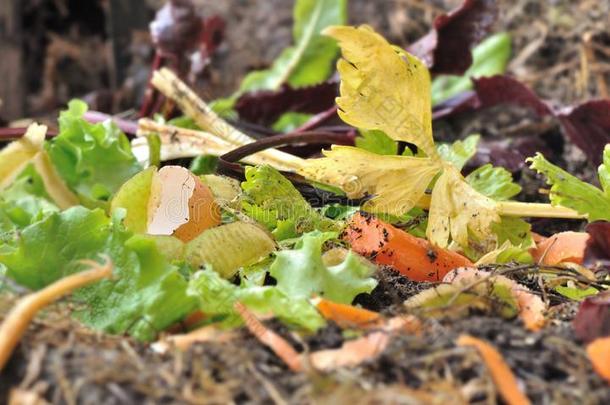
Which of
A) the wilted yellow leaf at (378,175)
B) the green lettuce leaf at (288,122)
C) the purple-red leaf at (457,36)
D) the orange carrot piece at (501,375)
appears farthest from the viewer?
the green lettuce leaf at (288,122)

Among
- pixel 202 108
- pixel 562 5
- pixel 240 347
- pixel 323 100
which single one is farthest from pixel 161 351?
pixel 562 5

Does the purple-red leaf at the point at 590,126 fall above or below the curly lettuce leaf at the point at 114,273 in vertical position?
below

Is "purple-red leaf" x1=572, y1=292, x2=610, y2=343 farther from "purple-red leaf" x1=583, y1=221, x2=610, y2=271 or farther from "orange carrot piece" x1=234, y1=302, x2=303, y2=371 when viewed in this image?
"orange carrot piece" x1=234, y1=302, x2=303, y2=371

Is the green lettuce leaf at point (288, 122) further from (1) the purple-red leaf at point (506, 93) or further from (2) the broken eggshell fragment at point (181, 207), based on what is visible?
(2) the broken eggshell fragment at point (181, 207)

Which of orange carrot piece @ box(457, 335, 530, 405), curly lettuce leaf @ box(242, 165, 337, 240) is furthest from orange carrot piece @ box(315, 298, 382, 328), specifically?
curly lettuce leaf @ box(242, 165, 337, 240)

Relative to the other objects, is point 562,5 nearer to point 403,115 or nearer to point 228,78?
point 228,78

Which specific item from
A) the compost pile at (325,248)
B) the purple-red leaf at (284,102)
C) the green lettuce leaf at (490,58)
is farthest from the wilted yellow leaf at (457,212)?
the green lettuce leaf at (490,58)

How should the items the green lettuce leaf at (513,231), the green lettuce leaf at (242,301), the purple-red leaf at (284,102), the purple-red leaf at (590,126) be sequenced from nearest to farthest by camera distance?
1. the green lettuce leaf at (242,301)
2. the green lettuce leaf at (513,231)
3. the purple-red leaf at (590,126)
4. the purple-red leaf at (284,102)
